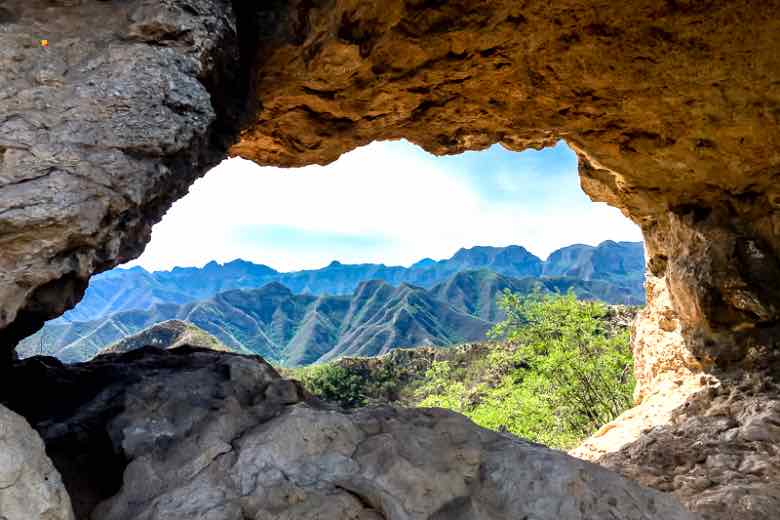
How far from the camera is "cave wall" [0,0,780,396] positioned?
10.5 feet

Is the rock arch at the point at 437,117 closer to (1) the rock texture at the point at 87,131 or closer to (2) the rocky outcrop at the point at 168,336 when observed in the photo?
(1) the rock texture at the point at 87,131

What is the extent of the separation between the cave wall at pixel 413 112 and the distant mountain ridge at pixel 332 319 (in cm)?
8789

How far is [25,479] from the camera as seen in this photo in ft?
7.94

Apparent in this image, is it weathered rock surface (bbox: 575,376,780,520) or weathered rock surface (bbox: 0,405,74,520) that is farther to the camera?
weathered rock surface (bbox: 575,376,780,520)

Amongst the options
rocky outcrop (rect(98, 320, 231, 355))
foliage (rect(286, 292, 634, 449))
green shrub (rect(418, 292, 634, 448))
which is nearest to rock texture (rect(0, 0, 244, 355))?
foliage (rect(286, 292, 634, 449))

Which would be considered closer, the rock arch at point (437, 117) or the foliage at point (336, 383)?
the rock arch at point (437, 117)

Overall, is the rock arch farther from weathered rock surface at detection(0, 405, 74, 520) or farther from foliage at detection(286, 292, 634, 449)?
foliage at detection(286, 292, 634, 449)

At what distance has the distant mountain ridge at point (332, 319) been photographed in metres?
103

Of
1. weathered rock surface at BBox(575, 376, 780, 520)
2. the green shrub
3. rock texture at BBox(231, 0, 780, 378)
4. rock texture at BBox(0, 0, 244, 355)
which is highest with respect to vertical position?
rock texture at BBox(231, 0, 780, 378)

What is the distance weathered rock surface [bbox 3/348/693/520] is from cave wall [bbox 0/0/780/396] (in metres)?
1.00

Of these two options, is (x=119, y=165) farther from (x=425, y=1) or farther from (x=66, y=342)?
(x=66, y=342)

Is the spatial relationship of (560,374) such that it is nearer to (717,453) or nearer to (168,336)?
(717,453)

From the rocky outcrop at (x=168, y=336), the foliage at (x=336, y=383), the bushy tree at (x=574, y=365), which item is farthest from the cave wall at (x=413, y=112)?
the rocky outcrop at (x=168, y=336)

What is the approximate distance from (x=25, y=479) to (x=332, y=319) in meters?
142
